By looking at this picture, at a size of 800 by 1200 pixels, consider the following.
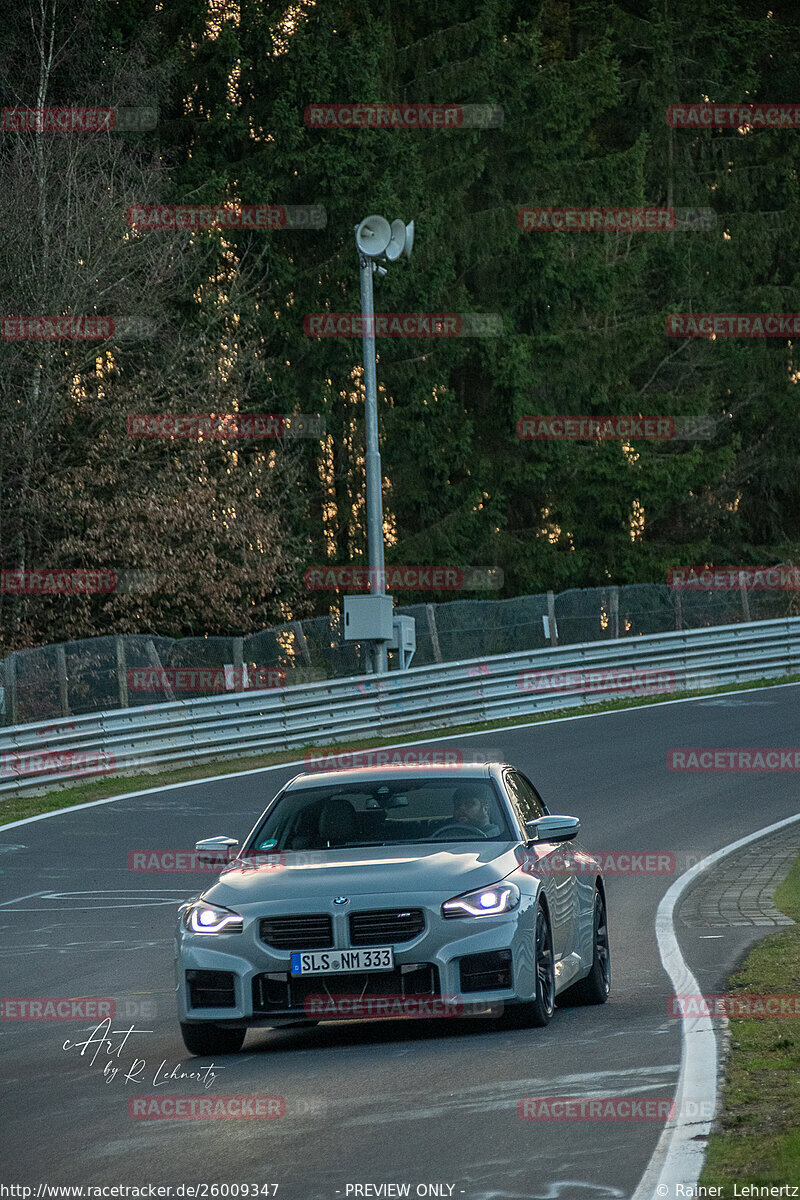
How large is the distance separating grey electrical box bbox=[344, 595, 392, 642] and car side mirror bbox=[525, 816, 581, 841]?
1950cm

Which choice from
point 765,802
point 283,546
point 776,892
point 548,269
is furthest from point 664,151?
point 776,892

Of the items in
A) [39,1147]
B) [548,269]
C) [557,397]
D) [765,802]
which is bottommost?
[765,802]

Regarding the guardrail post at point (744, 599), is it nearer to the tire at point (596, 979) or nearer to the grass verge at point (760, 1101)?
the grass verge at point (760, 1101)

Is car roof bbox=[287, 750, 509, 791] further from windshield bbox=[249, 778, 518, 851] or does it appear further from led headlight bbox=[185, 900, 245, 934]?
led headlight bbox=[185, 900, 245, 934]

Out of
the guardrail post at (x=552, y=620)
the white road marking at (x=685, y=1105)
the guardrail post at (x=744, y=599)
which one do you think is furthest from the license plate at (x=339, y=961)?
the guardrail post at (x=744, y=599)

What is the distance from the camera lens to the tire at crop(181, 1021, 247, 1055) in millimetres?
9297

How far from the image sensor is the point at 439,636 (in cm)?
3212

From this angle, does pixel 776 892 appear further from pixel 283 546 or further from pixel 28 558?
pixel 283 546

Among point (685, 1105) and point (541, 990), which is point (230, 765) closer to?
point (541, 990)

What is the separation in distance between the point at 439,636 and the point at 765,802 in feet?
36.2

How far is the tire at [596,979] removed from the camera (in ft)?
34.4

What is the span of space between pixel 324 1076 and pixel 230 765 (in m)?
19.1

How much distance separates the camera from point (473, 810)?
10344mm

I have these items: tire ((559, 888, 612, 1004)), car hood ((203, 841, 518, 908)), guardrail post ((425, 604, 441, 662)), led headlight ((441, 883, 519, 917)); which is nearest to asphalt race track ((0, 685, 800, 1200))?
tire ((559, 888, 612, 1004))
